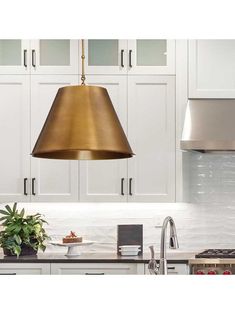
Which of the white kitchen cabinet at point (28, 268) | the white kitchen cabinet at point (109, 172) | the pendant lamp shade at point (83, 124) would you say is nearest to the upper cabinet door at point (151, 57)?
the white kitchen cabinet at point (109, 172)

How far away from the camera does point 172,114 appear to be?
15.5ft

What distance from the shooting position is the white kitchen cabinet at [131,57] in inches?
187

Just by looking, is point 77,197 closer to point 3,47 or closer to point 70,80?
point 70,80

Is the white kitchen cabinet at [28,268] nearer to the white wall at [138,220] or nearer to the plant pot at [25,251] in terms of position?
the plant pot at [25,251]

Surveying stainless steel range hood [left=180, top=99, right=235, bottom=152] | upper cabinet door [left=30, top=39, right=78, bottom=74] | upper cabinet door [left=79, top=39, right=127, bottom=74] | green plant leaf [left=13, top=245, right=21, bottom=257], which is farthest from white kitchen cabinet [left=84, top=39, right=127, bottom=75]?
green plant leaf [left=13, top=245, right=21, bottom=257]

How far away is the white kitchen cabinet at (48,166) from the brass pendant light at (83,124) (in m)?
3.19

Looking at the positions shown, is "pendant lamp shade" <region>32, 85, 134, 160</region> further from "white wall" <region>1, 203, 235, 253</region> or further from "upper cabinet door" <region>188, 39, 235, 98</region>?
"white wall" <region>1, 203, 235, 253</region>

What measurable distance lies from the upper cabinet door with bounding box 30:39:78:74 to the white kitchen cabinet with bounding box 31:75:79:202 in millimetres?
52

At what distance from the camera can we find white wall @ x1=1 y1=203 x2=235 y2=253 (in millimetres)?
4949

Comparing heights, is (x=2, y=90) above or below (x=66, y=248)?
above

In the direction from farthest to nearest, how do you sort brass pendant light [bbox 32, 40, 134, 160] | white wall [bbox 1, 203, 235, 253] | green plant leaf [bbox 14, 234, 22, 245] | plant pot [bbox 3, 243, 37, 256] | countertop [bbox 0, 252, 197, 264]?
white wall [bbox 1, 203, 235, 253], plant pot [bbox 3, 243, 37, 256], green plant leaf [bbox 14, 234, 22, 245], countertop [bbox 0, 252, 197, 264], brass pendant light [bbox 32, 40, 134, 160]
